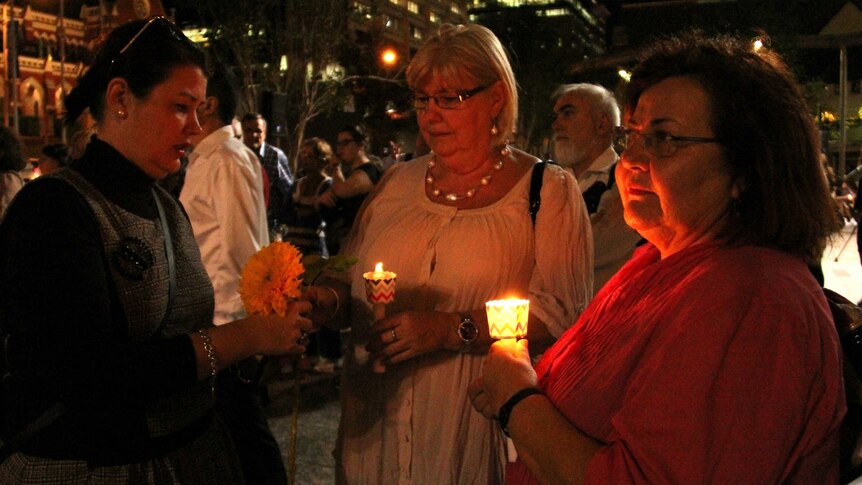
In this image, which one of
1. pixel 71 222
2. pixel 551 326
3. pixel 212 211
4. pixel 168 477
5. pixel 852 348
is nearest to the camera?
pixel 852 348

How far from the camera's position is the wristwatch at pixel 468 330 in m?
2.67

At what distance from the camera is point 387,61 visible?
94.4 feet

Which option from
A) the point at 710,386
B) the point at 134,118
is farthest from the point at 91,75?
the point at 710,386

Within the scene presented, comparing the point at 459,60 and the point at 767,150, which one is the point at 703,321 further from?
the point at 459,60

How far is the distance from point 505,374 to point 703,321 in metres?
0.57

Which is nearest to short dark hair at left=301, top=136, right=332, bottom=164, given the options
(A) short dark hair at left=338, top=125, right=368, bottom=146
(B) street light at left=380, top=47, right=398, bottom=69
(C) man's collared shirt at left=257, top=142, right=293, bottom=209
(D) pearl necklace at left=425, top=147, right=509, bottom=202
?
(A) short dark hair at left=338, top=125, right=368, bottom=146

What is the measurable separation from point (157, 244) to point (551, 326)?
54.0 inches

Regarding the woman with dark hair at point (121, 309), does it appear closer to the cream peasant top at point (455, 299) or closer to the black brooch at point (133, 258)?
Result: the black brooch at point (133, 258)

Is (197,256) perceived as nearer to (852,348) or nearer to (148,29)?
(148,29)

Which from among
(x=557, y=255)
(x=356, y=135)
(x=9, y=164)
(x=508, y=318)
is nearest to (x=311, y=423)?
(x=356, y=135)

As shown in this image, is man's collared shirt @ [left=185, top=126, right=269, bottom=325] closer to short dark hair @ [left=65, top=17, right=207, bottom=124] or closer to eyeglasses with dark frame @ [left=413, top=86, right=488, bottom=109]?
eyeglasses with dark frame @ [left=413, top=86, right=488, bottom=109]

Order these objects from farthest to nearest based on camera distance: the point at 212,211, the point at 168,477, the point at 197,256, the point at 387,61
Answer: the point at 387,61 < the point at 212,211 < the point at 197,256 < the point at 168,477

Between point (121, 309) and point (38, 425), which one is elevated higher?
point (121, 309)

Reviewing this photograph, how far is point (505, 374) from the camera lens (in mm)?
1835
